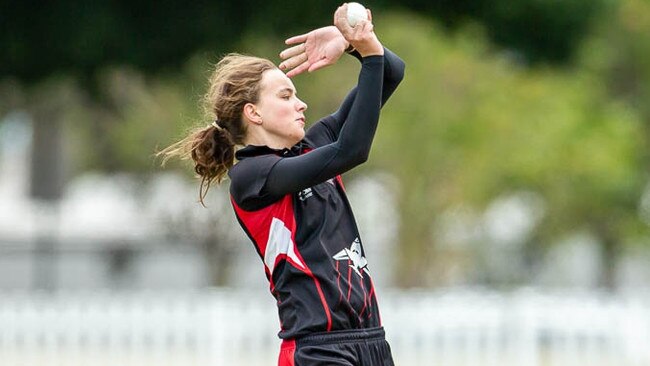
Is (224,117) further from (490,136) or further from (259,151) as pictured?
(490,136)

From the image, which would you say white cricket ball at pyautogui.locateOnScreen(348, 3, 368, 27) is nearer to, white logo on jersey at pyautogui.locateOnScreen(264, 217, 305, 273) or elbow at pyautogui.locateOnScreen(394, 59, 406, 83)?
elbow at pyautogui.locateOnScreen(394, 59, 406, 83)

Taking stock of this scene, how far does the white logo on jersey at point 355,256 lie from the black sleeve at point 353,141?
277mm

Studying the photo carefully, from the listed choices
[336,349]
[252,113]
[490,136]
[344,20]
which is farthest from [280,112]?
[490,136]

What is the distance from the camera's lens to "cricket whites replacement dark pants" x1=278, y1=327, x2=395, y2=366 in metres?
4.27

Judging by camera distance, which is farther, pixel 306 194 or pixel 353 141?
pixel 306 194

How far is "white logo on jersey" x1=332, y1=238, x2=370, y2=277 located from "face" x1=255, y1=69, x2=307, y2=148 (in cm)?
38

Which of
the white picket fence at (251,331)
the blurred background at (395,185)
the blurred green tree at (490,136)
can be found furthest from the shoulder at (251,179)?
the blurred green tree at (490,136)

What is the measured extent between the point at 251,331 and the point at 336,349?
11.2 metres

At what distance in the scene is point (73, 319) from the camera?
15586 mm

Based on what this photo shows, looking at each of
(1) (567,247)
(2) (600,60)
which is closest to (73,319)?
(2) (600,60)

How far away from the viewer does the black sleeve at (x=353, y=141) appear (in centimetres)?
408

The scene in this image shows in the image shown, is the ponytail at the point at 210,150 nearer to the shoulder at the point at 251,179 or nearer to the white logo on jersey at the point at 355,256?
the shoulder at the point at 251,179

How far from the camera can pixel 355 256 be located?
436 cm

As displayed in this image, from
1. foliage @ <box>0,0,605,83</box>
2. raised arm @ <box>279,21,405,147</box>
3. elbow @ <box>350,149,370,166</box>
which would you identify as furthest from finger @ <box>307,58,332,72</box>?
foliage @ <box>0,0,605,83</box>
